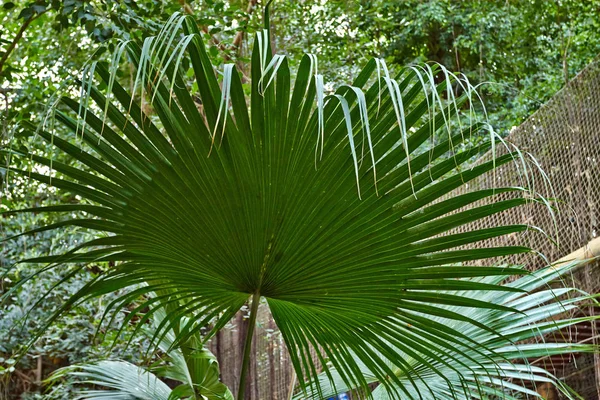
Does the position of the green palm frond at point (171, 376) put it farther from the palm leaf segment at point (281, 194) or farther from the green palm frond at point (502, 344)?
the palm leaf segment at point (281, 194)

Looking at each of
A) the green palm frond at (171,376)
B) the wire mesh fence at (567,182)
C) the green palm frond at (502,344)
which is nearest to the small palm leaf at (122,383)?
the green palm frond at (171,376)

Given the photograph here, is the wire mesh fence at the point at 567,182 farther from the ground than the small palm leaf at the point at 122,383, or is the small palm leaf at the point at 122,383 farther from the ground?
the wire mesh fence at the point at 567,182

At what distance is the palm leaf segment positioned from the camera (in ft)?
5.44

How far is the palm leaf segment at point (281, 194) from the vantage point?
166 cm

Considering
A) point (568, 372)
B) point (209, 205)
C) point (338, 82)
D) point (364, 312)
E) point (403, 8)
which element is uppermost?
point (403, 8)

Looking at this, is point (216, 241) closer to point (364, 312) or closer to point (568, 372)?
point (364, 312)

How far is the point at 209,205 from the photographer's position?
1.76 m

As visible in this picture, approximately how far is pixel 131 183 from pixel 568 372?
267 cm

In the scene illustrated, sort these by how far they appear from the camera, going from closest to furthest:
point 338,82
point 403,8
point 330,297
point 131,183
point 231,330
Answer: point 131,183 < point 330,297 < point 231,330 < point 338,82 < point 403,8

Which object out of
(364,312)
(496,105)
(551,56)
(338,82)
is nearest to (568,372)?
(364,312)

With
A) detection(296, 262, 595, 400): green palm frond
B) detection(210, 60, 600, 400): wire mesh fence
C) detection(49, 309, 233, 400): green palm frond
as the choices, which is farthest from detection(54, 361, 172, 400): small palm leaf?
detection(210, 60, 600, 400): wire mesh fence

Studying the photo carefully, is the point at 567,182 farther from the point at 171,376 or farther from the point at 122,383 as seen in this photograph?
the point at 122,383

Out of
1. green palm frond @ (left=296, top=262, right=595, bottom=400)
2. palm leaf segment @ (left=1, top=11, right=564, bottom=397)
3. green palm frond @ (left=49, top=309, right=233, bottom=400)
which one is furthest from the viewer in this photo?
green palm frond @ (left=49, top=309, right=233, bottom=400)

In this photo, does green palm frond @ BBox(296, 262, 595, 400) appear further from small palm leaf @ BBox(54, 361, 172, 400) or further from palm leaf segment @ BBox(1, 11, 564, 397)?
small palm leaf @ BBox(54, 361, 172, 400)
